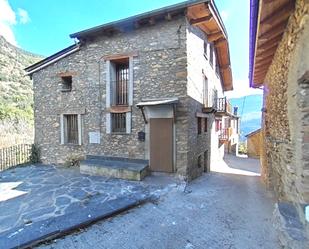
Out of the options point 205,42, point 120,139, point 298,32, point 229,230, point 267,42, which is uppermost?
point 205,42

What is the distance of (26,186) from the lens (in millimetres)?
6477

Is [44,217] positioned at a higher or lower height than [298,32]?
lower

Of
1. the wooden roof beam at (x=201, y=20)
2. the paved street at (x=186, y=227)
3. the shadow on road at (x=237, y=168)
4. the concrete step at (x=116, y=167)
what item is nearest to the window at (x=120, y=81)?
the concrete step at (x=116, y=167)

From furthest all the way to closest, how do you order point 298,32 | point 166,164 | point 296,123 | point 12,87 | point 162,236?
point 12,87 < point 166,164 < point 162,236 < point 296,123 < point 298,32

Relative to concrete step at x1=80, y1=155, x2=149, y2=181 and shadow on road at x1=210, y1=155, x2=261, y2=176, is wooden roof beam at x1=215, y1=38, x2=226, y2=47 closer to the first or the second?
shadow on road at x1=210, y1=155, x2=261, y2=176

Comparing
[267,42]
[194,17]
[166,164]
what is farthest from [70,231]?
[194,17]

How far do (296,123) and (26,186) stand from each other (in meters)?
7.53

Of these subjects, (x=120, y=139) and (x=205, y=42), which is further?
(x=205, y=42)

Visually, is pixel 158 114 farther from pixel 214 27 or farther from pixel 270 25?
pixel 214 27

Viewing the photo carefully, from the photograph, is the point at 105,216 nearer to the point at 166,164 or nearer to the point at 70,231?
the point at 70,231

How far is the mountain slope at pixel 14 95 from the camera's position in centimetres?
1616

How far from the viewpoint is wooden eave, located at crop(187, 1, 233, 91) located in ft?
23.7

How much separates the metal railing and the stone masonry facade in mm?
1143

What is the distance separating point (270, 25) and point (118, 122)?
6.25 m
